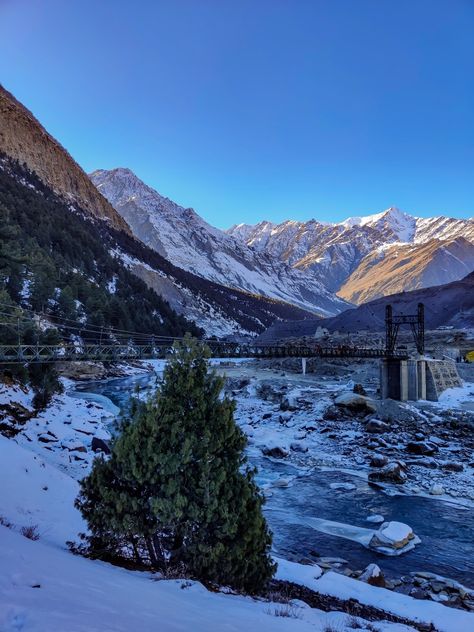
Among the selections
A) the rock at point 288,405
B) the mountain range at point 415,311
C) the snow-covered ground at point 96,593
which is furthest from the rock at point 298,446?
the mountain range at point 415,311

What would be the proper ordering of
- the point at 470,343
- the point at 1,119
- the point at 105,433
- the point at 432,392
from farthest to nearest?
the point at 1,119 → the point at 470,343 → the point at 432,392 → the point at 105,433

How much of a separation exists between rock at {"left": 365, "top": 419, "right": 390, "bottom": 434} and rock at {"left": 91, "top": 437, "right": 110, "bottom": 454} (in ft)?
43.3

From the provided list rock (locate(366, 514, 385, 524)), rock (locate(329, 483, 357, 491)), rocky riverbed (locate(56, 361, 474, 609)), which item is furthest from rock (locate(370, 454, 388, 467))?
rock (locate(366, 514, 385, 524))

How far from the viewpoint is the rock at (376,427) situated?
22.2 metres

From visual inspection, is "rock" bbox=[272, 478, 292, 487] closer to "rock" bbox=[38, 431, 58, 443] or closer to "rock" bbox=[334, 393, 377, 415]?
"rock" bbox=[38, 431, 58, 443]

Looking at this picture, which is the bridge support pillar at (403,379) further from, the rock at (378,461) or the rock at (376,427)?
the rock at (378,461)

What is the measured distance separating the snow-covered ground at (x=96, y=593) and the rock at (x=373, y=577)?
47 centimetres

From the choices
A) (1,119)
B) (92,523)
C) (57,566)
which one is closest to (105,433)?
(92,523)

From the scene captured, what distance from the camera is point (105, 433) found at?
19797mm

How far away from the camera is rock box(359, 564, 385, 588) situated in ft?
28.8

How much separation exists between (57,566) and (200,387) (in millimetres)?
3022

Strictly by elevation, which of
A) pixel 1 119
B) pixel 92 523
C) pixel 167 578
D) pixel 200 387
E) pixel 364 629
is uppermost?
pixel 1 119

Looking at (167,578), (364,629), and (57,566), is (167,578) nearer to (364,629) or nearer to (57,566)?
(57,566)

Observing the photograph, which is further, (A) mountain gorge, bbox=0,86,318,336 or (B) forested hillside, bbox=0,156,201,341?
(A) mountain gorge, bbox=0,86,318,336
